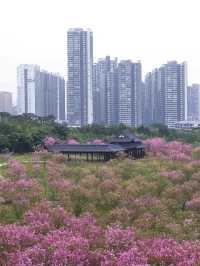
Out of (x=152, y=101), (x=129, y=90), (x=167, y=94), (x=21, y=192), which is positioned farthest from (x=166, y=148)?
(x=152, y=101)

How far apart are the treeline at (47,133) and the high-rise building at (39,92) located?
25883 mm

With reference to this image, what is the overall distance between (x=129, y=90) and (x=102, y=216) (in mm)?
60344

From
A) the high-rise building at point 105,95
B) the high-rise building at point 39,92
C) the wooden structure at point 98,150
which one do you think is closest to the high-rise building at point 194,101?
the high-rise building at point 105,95

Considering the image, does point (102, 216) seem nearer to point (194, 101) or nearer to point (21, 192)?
point (21, 192)

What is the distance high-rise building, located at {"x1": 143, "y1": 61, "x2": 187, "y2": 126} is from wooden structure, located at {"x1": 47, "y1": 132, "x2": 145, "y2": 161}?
38.6 m

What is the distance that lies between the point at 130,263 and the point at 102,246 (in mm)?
1240

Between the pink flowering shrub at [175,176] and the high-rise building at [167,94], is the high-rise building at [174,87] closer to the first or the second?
the high-rise building at [167,94]

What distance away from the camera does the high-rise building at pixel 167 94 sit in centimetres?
7375

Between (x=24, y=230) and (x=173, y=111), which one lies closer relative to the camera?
(x=24, y=230)

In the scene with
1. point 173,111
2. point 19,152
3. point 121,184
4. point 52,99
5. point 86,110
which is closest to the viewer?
point 121,184

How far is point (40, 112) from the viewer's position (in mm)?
81312

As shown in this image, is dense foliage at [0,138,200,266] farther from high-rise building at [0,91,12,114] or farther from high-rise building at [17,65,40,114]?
high-rise building at [0,91,12,114]

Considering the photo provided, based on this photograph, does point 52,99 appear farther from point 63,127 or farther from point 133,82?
point 63,127

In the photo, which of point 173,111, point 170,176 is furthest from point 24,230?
point 173,111
